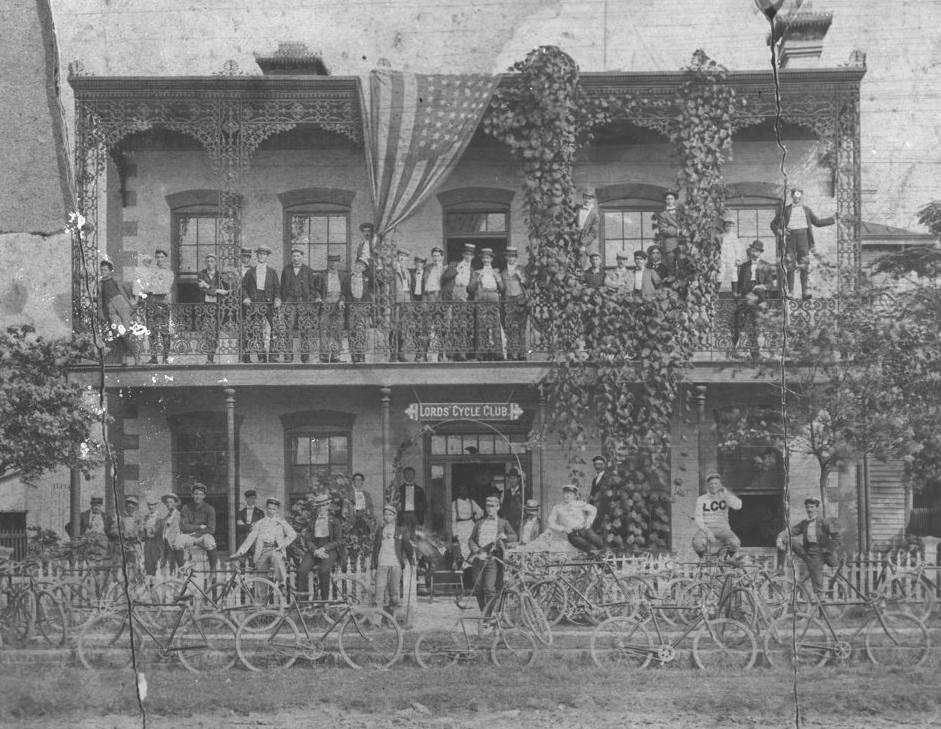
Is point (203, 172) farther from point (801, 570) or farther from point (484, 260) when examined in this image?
point (801, 570)

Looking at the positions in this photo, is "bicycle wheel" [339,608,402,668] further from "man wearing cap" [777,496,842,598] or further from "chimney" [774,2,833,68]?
"chimney" [774,2,833,68]

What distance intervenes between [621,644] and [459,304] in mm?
6113

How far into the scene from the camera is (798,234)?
15.1 metres

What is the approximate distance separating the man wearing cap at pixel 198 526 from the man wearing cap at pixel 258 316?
6.56 ft

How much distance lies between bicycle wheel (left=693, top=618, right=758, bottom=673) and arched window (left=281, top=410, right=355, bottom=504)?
Answer: 6757 millimetres

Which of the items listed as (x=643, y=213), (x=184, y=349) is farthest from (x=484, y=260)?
(x=184, y=349)

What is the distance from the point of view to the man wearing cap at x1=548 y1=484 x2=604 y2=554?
13828 mm

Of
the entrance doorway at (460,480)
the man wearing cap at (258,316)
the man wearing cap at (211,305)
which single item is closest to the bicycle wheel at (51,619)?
the man wearing cap at (211,305)

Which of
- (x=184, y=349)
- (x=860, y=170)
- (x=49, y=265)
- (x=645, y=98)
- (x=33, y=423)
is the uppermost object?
(x=645, y=98)

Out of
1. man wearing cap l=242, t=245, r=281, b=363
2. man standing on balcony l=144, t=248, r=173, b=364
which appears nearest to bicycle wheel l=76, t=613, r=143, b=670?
man standing on balcony l=144, t=248, r=173, b=364

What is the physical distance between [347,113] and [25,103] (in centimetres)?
401

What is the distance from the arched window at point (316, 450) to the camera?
52.9 ft

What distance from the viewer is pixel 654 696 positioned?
973 cm

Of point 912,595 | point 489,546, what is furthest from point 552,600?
point 912,595
